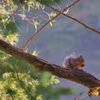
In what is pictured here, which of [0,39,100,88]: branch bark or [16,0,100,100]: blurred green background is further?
[16,0,100,100]: blurred green background

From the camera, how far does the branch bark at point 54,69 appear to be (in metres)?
0.71

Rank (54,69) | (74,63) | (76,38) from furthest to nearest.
Result: (76,38)
(74,63)
(54,69)

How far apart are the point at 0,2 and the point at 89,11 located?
80 cm

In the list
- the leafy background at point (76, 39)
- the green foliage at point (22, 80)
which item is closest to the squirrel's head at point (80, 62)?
the green foliage at point (22, 80)

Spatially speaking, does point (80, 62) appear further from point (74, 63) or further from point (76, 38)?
point (76, 38)

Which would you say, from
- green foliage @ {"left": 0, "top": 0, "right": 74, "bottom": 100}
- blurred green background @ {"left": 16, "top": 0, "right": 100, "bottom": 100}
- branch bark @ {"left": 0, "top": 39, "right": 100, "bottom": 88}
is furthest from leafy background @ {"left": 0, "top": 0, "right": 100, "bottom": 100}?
branch bark @ {"left": 0, "top": 39, "right": 100, "bottom": 88}

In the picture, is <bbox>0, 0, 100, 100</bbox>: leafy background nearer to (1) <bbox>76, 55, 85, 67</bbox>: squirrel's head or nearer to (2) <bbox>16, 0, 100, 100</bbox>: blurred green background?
(2) <bbox>16, 0, 100, 100</bbox>: blurred green background

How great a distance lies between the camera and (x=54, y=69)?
2.43 ft

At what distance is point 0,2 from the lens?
3.80ft

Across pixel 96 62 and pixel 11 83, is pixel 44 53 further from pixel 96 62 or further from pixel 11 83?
pixel 11 83

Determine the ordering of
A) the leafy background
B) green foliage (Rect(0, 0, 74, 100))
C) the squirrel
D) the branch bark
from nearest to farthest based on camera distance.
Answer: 1. green foliage (Rect(0, 0, 74, 100))
2. the branch bark
3. the squirrel
4. the leafy background

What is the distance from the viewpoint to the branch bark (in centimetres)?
71

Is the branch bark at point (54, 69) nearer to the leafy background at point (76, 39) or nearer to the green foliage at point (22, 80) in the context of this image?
the green foliage at point (22, 80)

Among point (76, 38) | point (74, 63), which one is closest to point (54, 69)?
point (74, 63)
